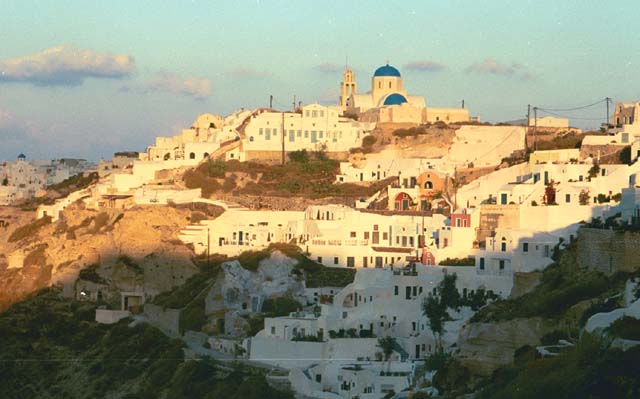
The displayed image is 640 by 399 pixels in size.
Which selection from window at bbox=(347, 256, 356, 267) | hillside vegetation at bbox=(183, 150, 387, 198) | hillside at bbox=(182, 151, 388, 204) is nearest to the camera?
window at bbox=(347, 256, 356, 267)

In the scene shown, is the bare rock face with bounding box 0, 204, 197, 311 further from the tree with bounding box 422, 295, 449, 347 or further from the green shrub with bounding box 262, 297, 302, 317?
the tree with bounding box 422, 295, 449, 347

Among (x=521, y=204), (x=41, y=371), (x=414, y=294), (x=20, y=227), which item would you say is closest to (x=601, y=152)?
(x=521, y=204)

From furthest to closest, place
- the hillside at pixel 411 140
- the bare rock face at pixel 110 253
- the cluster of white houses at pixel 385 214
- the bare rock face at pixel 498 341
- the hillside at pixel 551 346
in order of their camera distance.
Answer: the hillside at pixel 411 140 < the bare rock face at pixel 110 253 < the cluster of white houses at pixel 385 214 < the bare rock face at pixel 498 341 < the hillside at pixel 551 346

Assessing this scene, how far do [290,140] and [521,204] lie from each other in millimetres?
18585

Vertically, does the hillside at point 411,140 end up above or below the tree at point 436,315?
above

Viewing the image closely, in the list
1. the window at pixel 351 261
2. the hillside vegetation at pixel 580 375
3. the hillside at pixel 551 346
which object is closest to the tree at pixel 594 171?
the hillside at pixel 551 346

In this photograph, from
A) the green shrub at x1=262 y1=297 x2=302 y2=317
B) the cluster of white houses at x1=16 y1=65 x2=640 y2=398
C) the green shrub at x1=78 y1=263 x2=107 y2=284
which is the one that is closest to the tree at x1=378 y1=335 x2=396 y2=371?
the cluster of white houses at x1=16 y1=65 x2=640 y2=398

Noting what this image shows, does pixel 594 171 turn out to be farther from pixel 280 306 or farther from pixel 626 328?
pixel 626 328

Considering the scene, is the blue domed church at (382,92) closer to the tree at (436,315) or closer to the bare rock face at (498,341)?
the tree at (436,315)

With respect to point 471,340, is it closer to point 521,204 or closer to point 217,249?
point 521,204

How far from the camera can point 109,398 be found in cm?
5741

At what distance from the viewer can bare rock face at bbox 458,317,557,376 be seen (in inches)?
1779

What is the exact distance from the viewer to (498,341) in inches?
1809

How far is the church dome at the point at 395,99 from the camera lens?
75.8 meters
